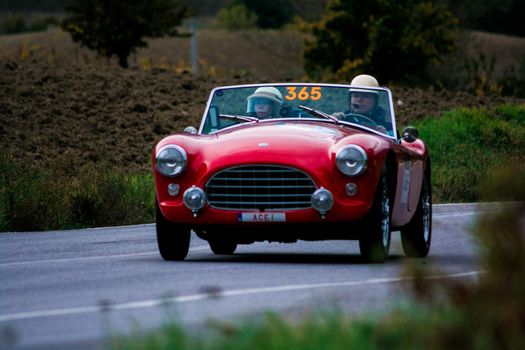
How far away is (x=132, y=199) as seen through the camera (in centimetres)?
2172

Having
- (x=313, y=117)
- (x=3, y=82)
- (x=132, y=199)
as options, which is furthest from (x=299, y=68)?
(x=313, y=117)

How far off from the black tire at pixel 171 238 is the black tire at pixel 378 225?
147 centimetres

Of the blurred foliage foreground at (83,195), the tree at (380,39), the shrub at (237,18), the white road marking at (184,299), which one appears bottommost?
the shrub at (237,18)

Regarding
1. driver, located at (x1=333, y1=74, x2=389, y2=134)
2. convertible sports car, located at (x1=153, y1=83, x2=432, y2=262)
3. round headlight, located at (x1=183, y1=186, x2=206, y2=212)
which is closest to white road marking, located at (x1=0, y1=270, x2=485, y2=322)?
convertible sports car, located at (x1=153, y1=83, x2=432, y2=262)

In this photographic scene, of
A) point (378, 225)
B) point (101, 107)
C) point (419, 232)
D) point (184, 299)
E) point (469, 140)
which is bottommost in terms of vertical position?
point (101, 107)

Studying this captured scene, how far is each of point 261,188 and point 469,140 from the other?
22138mm

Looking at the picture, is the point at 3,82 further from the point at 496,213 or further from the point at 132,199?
the point at 496,213

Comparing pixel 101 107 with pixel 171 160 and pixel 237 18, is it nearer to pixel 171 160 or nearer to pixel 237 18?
pixel 171 160

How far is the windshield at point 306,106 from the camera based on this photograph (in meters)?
14.4

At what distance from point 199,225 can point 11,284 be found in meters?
1.87

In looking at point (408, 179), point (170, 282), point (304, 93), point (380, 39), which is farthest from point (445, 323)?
point (380, 39)

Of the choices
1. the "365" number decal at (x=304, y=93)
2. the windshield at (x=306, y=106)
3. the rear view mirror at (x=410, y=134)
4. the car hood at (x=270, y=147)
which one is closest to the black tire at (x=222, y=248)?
the windshield at (x=306, y=106)

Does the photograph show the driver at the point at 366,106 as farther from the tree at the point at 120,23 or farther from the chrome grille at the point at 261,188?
the tree at the point at 120,23

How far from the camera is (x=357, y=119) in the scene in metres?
14.3
